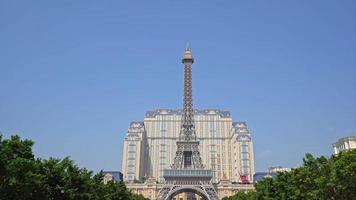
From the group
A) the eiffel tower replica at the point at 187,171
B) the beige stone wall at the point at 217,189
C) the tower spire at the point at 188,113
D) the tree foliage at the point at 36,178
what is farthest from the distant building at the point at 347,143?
the tree foliage at the point at 36,178

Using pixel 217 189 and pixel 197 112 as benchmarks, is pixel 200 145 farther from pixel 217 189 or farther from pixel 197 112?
Answer: pixel 217 189

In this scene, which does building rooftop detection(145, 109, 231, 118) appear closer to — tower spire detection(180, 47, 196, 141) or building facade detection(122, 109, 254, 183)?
building facade detection(122, 109, 254, 183)

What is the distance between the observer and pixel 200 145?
177 m

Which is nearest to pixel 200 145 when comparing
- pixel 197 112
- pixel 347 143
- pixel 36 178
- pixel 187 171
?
pixel 197 112

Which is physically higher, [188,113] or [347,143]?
[188,113]

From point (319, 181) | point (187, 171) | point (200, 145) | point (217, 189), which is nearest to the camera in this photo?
point (319, 181)

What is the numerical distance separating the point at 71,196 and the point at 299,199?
93.7ft

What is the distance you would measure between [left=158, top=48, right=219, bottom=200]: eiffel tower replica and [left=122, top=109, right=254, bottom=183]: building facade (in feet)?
123

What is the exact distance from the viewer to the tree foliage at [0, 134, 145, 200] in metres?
34.4

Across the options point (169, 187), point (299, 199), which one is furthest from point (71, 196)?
point (169, 187)

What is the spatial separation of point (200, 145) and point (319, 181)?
13490 centimetres

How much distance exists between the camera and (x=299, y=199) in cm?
4900

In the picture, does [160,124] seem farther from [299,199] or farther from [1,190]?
[1,190]

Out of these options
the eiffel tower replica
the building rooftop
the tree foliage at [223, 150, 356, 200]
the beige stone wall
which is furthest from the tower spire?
the tree foliage at [223, 150, 356, 200]
